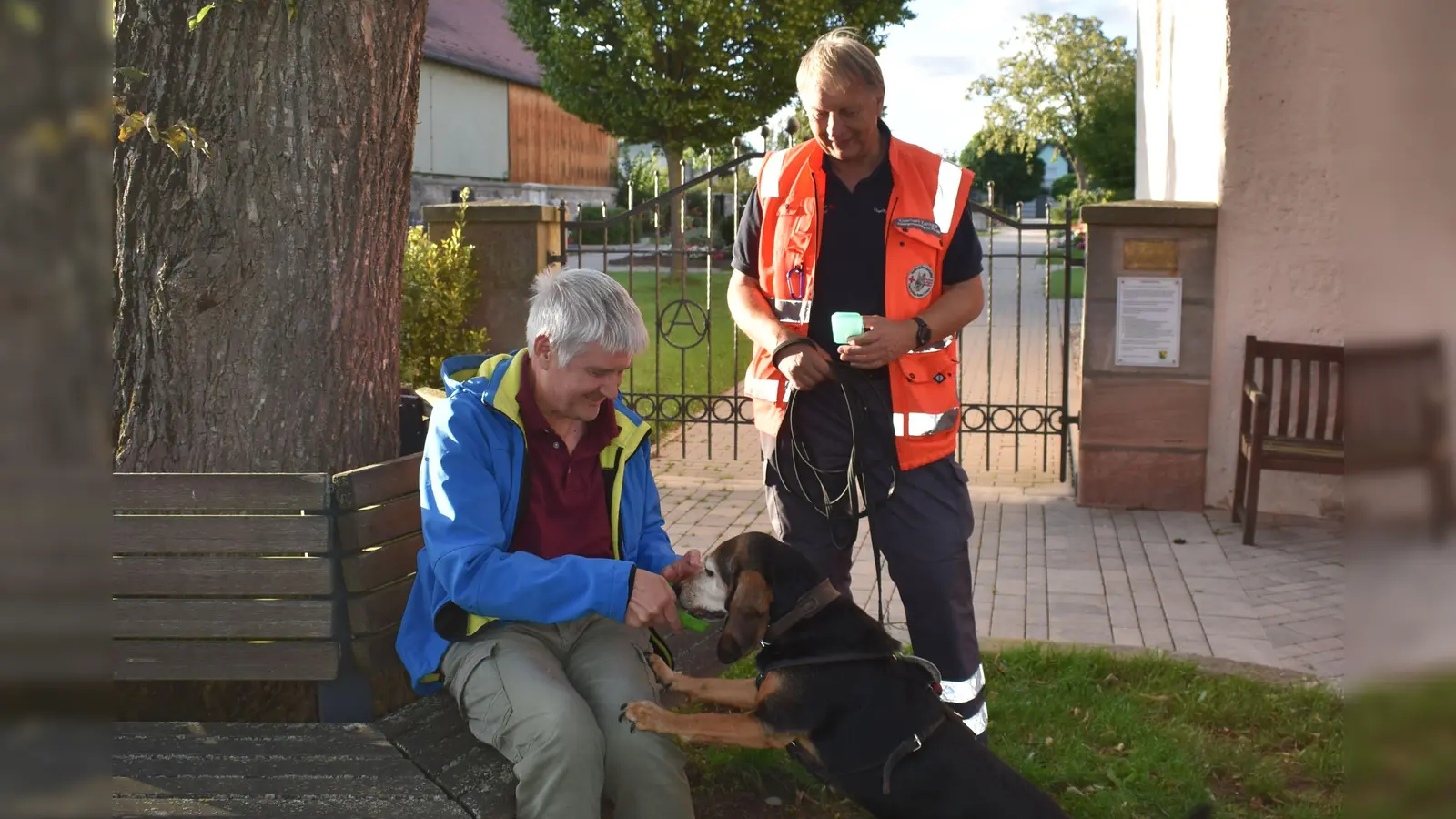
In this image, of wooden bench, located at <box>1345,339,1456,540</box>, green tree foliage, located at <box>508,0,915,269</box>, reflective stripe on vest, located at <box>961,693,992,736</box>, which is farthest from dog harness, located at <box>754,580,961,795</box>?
green tree foliage, located at <box>508,0,915,269</box>

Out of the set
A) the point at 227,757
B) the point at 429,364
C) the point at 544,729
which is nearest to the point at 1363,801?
the point at 544,729

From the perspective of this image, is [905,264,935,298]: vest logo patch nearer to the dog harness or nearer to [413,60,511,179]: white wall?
the dog harness

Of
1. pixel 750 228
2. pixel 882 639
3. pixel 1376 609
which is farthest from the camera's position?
pixel 750 228

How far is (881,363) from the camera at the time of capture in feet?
11.7

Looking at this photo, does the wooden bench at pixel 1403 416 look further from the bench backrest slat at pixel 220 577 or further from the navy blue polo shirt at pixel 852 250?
the navy blue polo shirt at pixel 852 250

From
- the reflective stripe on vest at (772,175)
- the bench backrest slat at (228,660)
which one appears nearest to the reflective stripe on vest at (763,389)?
the reflective stripe on vest at (772,175)

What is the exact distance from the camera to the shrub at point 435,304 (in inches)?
318

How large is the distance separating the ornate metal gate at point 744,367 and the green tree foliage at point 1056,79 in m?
32.1

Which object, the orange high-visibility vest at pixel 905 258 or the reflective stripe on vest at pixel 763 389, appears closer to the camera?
the orange high-visibility vest at pixel 905 258

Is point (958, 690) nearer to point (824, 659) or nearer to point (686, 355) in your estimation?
point (824, 659)

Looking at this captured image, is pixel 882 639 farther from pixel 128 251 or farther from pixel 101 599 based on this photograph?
pixel 101 599

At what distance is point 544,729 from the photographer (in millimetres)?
2746

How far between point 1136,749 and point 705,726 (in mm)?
1769

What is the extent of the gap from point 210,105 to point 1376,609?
365cm
